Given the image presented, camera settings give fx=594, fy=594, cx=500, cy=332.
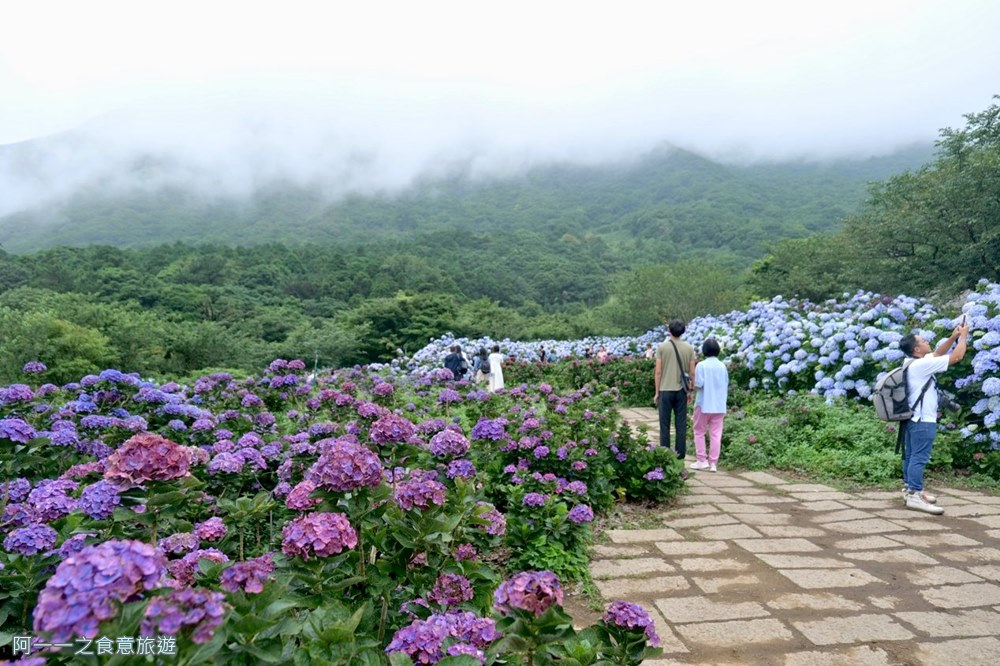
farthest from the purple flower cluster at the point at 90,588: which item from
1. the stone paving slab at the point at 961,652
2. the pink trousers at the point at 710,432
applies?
the pink trousers at the point at 710,432

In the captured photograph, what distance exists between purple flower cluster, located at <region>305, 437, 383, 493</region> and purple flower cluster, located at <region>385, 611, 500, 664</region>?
1.67 ft

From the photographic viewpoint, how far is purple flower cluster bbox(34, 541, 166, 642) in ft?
2.79

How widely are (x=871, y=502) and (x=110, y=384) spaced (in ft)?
17.5

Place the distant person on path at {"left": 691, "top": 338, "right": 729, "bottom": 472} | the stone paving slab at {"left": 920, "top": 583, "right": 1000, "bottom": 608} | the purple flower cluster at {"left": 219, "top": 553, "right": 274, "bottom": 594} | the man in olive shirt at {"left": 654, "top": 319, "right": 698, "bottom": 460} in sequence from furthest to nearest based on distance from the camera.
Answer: the man in olive shirt at {"left": 654, "top": 319, "right": 698, "bottom": 460}
the distant person on path at {"left": 691, "top": 338, "right": 729, "bottom": 472}
the stone paving slab at {"left": 920, "top": 583, "right": 1000, "bottom": 608}
the purple flower cluster at {"left": 219, "top": 553, "right": 274, "bottom": 594}

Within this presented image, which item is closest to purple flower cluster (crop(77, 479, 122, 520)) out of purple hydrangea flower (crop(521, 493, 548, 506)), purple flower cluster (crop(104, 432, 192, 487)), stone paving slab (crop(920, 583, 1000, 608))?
purple flower cluster (crop(104, 432, 192, 487))

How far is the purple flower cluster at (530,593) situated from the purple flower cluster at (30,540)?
1174mm

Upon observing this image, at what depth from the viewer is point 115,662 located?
89 centimetres

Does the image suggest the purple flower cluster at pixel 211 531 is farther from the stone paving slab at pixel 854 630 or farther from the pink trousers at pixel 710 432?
the pink trousers at pixel 710 432

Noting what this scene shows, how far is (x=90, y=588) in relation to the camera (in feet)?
2.89

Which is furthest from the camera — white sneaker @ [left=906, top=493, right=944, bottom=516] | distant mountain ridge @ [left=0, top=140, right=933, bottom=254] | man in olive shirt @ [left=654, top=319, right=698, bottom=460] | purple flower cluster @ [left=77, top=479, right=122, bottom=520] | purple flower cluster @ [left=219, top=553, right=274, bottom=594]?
distant mountain ridge @ [left=0, top=140, right=933, bottom=254]

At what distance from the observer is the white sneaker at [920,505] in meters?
4.24

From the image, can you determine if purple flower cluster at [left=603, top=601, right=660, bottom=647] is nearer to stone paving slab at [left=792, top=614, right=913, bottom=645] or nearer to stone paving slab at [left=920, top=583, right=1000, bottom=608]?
stone paving slab at [left=792, top=614, right=913, bottom=645]

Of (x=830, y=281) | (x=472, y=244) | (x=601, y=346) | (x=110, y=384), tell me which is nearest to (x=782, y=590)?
(x=110, y=384)

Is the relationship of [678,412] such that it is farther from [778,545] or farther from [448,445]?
[448,445]
